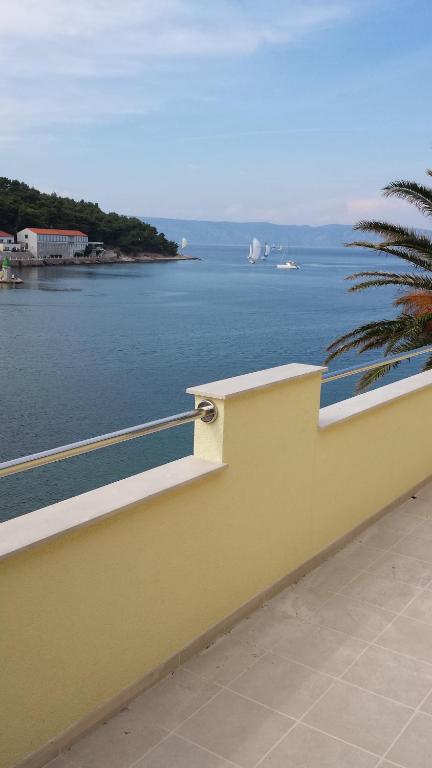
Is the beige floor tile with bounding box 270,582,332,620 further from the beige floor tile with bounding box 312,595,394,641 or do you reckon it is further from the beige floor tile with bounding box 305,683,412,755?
the beige floor tile with bounding box 305,683,412,755

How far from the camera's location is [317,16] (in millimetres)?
16375

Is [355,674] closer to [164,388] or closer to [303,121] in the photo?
[164,388]

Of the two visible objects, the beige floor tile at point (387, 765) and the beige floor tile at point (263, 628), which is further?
the beige floor tile at point (263, 628)

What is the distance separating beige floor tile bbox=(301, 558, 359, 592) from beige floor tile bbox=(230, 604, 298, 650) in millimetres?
353

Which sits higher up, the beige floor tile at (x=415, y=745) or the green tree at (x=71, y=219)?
the green tree at (x=71, y=219)

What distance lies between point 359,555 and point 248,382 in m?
1.46

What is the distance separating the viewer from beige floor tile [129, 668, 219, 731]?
2.54m

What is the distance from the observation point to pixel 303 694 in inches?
106

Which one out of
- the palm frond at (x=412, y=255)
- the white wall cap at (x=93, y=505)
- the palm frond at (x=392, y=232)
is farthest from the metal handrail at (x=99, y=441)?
the palm frond at (x=412, y=255)

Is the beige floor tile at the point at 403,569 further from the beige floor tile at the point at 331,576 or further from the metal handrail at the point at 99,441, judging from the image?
the metal handrail at the point at 99,441

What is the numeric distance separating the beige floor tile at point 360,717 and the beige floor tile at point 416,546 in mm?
1341

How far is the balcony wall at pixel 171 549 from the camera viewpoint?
2223 millimetres

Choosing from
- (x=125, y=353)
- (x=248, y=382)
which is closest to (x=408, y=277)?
(x=248, y=382)

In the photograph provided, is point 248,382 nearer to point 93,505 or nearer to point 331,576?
point 93,505
